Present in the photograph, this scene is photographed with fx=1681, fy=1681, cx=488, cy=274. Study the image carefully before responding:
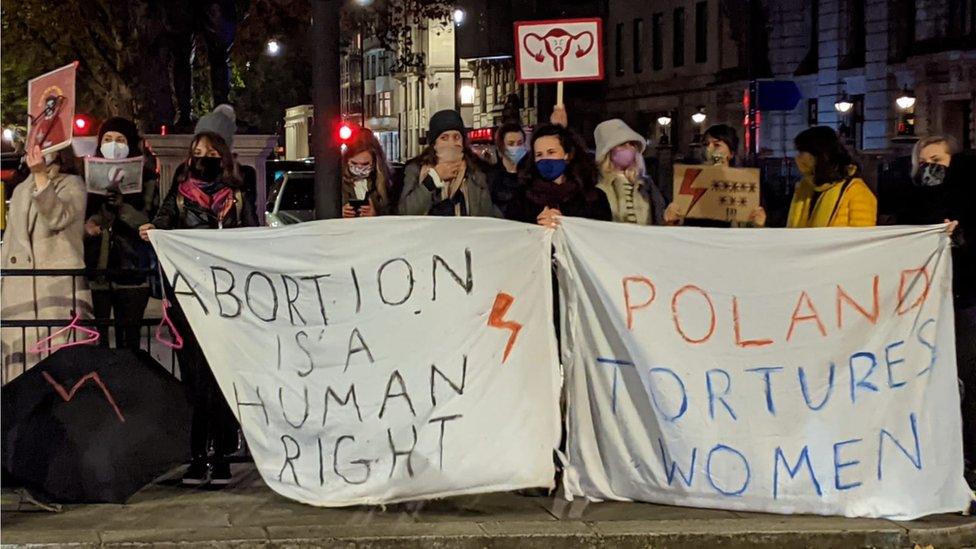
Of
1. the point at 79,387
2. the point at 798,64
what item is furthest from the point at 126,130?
the point at 798,64

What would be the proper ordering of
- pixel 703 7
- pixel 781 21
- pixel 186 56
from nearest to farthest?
pixel 186 56
pixel 781 21
pixel 703 7

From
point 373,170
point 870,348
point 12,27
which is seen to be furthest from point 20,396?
point 12,27

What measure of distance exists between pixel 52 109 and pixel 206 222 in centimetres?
97

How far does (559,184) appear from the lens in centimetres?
852

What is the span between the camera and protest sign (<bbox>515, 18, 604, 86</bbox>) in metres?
9.90

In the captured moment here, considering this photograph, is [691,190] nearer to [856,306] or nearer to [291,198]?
[856,306]

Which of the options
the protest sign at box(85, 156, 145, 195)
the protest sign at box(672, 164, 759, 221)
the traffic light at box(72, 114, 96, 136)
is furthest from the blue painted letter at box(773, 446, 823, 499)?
the traffic light at box(72, 114, 96, 136)

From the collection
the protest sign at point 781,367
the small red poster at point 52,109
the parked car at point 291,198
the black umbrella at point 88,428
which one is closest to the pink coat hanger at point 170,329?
the black umbrella at point 88,428

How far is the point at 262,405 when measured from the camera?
780cm

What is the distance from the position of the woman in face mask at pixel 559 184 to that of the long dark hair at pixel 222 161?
55.6 inches

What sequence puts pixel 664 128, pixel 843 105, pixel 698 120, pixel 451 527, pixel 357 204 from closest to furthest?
pixel 451 527
pixel 357 204
pixel 843 105
pixel 698 120
pixel 664 128

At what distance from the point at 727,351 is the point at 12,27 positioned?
99.5ft

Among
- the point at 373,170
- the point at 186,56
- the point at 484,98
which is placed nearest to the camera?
the point at 373,170

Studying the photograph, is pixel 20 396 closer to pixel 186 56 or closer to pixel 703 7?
pixel 186 56
